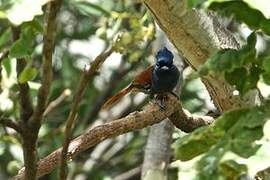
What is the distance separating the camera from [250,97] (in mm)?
1221

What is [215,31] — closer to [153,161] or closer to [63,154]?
[63,154]

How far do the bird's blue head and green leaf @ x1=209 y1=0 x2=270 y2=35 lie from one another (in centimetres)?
49

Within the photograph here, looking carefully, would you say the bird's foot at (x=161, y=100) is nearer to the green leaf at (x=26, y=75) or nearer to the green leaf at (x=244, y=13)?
the green leaf at (x=26, y=75)

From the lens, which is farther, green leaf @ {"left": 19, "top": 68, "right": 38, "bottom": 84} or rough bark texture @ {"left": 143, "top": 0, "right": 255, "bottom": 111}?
rough bark texture @ {"left": 143, "top": 0, "right": 255, "bottom": 111}

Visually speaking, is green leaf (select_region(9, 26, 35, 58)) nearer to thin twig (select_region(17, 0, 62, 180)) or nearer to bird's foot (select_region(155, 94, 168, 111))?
thin twig (select_region(17, 0, 62, 180))

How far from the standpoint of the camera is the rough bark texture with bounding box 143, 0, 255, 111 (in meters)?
1.15

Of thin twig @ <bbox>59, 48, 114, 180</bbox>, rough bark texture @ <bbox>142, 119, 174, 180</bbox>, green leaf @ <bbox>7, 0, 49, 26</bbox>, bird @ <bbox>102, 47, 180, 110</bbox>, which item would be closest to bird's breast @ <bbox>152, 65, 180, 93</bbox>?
bird @ <bbox>102, 47, 180, 110</bbox>

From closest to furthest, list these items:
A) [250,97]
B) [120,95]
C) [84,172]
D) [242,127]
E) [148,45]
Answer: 1. [242,127]
2. [250,97]
3. [120,95]
4. [148,45]
5. [84,172]

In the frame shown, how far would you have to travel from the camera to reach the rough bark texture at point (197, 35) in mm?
1146

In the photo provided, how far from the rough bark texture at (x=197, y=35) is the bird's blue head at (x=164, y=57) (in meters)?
0.02

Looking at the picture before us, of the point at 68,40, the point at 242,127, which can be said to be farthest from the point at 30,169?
the point at 68,40

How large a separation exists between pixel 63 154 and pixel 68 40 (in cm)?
222

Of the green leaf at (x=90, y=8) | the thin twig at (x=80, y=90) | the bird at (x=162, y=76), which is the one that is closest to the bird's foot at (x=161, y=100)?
the bird at (x=162, y=76)

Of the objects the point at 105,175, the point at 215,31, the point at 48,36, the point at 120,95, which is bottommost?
the point at 105,175
